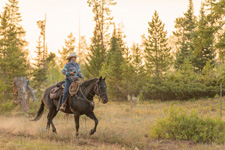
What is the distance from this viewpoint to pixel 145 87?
22234mm

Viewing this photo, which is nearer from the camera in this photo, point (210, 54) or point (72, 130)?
point (72, 130)

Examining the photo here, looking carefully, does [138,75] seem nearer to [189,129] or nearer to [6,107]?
[6,107]

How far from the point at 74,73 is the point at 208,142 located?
18.2 ft

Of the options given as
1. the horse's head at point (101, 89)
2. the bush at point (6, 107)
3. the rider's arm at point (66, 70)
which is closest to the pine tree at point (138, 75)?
the bush at point (6, 107)

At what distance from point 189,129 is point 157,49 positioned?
18.5 meters

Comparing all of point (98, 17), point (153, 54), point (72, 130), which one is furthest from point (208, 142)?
point (98, 17)

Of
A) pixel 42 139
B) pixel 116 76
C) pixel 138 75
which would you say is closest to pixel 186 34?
pixel 138 75

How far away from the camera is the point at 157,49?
25.8 meters

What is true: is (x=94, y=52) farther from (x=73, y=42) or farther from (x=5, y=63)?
(x=73, y=42)

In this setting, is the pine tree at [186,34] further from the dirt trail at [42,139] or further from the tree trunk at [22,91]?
the dirt trail at [42,139]

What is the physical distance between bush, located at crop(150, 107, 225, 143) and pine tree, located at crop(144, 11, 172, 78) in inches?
662

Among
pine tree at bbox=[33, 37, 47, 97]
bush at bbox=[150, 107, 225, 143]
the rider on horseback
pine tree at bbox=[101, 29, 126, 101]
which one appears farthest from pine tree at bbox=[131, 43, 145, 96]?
the rider on horseback

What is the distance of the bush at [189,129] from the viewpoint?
786 centimetres

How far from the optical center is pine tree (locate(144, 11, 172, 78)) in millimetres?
25312
